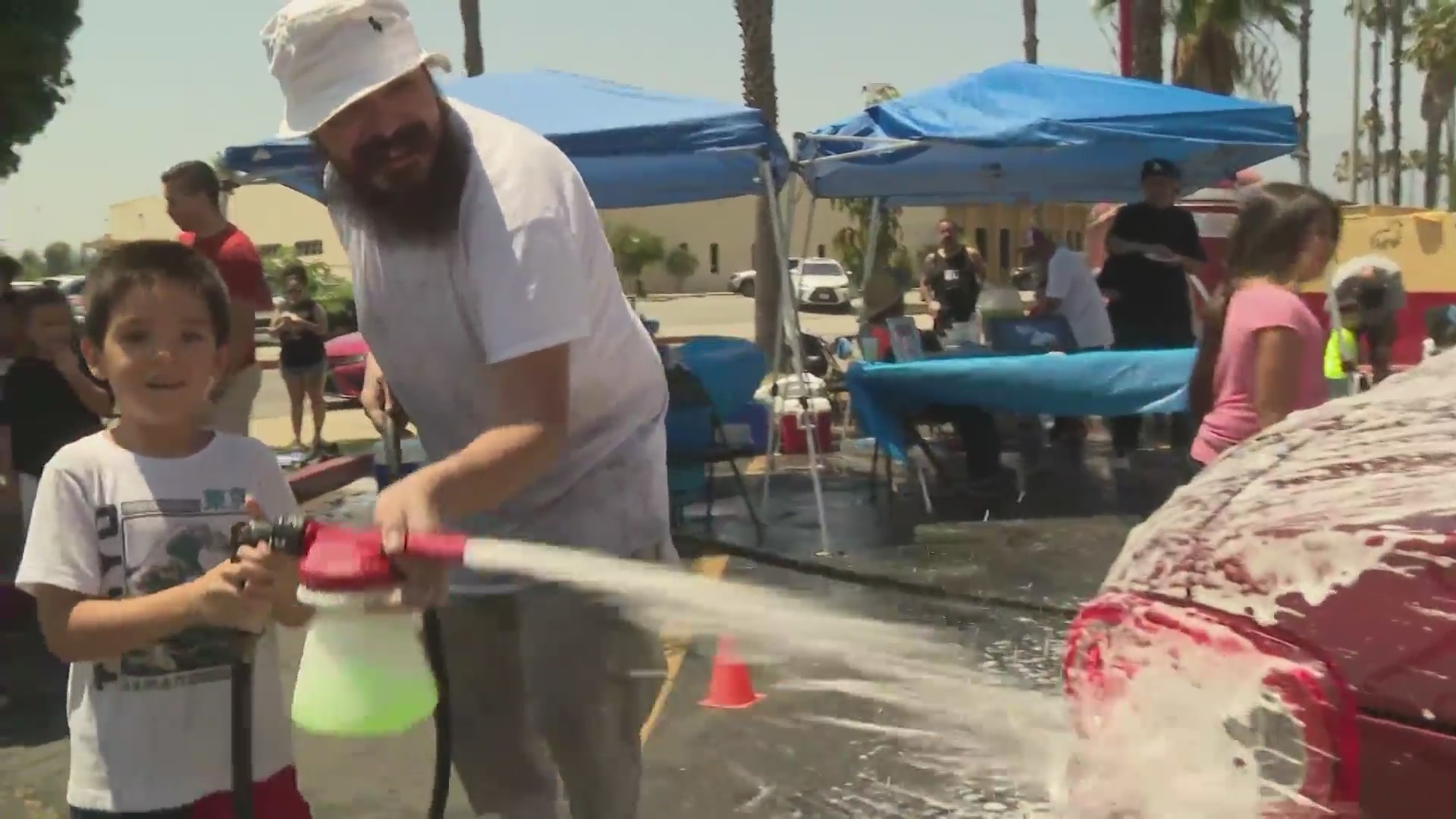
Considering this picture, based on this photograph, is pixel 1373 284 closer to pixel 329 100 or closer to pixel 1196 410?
pixel 1196 410

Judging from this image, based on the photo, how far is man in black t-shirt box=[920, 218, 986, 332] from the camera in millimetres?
11727

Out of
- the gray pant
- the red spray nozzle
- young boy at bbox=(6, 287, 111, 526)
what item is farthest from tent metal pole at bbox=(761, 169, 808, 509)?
the red spray nozzle

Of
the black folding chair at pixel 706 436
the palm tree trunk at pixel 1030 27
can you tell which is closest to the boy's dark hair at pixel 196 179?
the black folding chair at pixel 706 436

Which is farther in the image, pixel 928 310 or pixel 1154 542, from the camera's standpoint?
pixel 928 310

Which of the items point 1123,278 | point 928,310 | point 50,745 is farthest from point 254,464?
point 928,310

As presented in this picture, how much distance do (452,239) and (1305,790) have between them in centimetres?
137

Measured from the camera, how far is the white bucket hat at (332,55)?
78.0 inches

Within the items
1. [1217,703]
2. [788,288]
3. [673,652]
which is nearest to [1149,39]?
[788,288]

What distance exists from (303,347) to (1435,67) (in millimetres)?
39842

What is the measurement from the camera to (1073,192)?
11.0 meters

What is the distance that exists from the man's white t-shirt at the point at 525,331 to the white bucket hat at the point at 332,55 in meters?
0.17

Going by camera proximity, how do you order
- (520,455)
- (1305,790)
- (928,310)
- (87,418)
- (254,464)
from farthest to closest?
1. (928,310)
2. (87,418)
3. (254,464)
4. (520,455)
5. (1305,790)

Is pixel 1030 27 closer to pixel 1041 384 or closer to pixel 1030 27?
pixel 1030 27

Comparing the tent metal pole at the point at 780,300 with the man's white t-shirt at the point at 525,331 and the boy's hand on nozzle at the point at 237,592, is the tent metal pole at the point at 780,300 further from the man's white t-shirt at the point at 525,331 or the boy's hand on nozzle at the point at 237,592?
the boy's hand on nozzle at the point at 237,592
